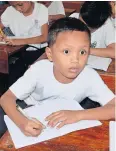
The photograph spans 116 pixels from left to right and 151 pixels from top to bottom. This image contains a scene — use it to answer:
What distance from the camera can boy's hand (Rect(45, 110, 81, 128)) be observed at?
3.69 feet

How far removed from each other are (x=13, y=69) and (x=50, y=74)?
1217 mm

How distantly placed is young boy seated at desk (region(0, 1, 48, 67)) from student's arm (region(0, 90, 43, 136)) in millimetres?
1544

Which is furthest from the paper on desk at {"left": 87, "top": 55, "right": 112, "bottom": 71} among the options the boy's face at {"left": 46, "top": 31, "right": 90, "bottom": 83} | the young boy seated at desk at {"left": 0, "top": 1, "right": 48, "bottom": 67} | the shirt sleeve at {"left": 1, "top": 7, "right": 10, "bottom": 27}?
the shirt sleeve at {"left": 1, "top": 7, "right": 10, "bottom": 27}

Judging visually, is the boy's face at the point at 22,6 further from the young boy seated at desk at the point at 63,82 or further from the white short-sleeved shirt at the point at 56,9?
the young boy seated at desk at the point at 63,82

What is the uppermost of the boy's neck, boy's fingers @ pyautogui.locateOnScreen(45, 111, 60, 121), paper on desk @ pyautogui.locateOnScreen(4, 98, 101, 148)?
the boy's neck

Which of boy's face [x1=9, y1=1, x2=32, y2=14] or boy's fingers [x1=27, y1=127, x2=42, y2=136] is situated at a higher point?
boy's face [x1=9, y1=1, x2=32, y2=14]

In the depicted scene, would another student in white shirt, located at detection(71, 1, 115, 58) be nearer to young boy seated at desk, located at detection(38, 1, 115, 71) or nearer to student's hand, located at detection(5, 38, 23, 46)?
young boy seated at desk, located at detection(38, 1, 115, 71)

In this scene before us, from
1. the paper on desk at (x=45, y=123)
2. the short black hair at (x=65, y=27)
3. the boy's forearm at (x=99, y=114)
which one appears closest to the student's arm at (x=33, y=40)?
the short black hair at (x=65, y=27)

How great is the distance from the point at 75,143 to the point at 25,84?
45 centimetres

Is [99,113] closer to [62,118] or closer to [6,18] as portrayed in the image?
[62,118]

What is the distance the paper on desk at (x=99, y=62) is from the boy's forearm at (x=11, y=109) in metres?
0.62

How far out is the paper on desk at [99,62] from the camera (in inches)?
68.9

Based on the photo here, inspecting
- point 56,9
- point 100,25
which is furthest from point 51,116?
point 56,9

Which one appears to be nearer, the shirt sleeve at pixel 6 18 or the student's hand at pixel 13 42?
the student's hand at pixel 13 42
